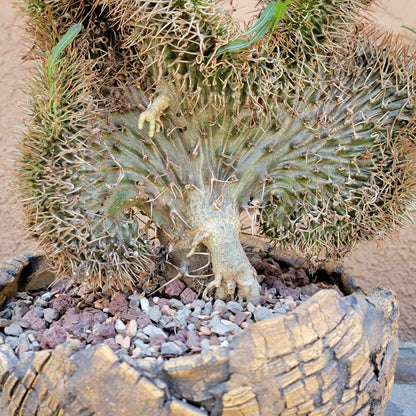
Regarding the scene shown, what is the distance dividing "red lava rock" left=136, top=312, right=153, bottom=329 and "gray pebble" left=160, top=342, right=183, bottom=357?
0.07 meters

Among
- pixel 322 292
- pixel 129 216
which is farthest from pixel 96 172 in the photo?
pixel 322 292

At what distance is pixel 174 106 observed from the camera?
0.67 meters

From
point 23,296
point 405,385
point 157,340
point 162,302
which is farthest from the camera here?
point 405,385

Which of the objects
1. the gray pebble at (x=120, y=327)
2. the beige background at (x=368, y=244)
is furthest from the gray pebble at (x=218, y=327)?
the beige background at (x=368, y=244)

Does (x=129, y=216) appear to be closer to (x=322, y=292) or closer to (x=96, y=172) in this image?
(x=96, y=172)

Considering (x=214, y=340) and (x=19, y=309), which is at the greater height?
(x=214, y=340)

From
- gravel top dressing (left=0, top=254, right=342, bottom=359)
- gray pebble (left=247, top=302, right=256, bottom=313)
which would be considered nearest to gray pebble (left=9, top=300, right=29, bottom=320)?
gravel top dressing (left=0, top=254, right=342, bottom=359)

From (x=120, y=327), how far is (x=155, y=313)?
5 centimetres

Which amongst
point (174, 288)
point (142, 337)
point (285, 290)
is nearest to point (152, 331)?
point (142, 337)

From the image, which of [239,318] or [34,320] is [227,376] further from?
[34,320]

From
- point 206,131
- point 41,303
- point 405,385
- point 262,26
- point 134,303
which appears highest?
point 262,26

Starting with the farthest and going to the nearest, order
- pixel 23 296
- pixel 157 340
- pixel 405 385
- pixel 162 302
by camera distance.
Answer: pixel 405 385, pixel 23 296, pixel 162 302, pixel 157 340

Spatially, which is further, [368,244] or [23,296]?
[368,244]

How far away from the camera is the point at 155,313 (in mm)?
670
